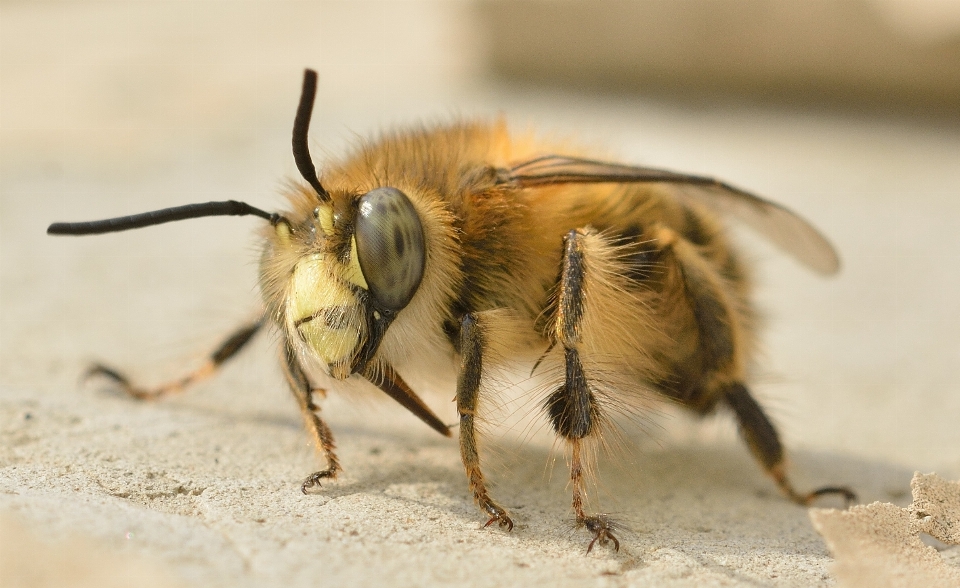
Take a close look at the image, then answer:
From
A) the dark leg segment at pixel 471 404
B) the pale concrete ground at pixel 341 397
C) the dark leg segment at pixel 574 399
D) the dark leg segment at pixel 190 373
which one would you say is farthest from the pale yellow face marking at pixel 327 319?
the dark leg segment at pixel 190 373

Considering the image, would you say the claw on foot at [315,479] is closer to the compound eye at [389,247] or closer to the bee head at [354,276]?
the bee head at [354,276]

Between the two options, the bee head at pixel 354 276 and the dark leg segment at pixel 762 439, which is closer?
the bee head at pixel 354 276

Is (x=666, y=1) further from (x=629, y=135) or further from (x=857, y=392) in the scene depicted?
(x=857, y=392)

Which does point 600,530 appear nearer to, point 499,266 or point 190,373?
point 499,266

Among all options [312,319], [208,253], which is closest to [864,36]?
[208,253]

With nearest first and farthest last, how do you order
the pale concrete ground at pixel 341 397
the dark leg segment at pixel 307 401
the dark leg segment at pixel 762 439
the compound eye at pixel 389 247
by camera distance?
1. the pale concrete ground at pixel 341 397
2. the compound eye at pixel 389 247
3. the dark leg segment at pixel 307 401
4. the dark leg segment at pixel 762 439

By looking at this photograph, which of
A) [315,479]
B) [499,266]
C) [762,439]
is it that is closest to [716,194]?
[762,439]

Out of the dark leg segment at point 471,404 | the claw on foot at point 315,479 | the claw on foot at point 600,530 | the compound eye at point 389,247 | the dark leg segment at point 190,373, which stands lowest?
the dark leg segment at point 190,373

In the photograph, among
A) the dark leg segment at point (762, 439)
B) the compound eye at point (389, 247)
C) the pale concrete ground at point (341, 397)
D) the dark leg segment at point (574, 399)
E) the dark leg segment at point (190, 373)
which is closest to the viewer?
the pale concrete ground at point (341, 397)
